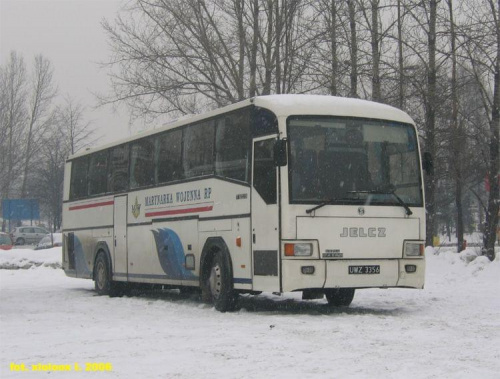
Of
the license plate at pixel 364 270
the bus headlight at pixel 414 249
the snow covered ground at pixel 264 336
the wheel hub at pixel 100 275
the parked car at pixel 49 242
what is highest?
the parked car at pixel 49 242

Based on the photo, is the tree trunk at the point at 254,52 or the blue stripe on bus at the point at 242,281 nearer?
the blue stripe on bus at the point at 242,281

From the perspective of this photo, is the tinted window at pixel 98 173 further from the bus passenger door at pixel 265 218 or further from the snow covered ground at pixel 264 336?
the bus passenger door at pixel 265 218

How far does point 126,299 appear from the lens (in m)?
18.7

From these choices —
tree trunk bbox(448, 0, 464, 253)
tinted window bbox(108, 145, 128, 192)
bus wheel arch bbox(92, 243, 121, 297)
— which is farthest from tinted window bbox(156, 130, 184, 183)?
tree trunk bbox(448, 0, 464, 253)

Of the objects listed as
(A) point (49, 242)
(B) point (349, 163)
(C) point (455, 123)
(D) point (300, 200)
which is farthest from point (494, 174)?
(A) point (49, 242)

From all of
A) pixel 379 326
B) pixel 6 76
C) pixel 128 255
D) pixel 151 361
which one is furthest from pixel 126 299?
pixel 6 76

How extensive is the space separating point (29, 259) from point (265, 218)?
23.0 m

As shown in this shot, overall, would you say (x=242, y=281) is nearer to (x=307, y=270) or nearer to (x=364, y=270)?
(x=307, y=270)

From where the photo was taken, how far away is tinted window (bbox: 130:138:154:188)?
1811cm

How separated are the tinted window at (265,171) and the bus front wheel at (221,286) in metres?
1.62

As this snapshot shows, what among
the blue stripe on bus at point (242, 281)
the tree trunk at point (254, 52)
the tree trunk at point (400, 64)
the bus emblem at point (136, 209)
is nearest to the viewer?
the blue stripe on bus at point (242, 281)

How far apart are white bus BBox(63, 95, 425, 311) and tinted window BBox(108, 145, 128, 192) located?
3.23 metres

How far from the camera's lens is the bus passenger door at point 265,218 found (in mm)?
13195

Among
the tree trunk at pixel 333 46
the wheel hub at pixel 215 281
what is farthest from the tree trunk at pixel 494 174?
the wheel hub at pixel 215 281
